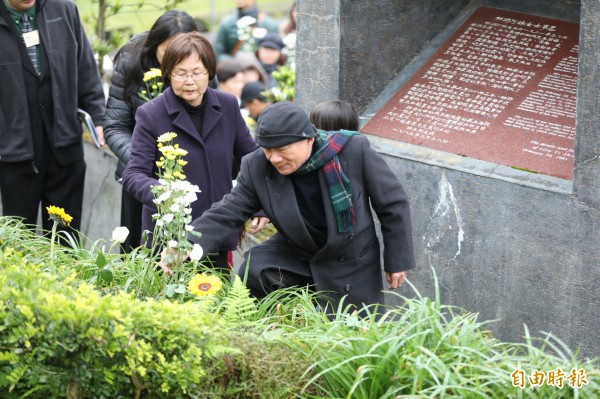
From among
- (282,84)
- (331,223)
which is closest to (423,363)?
(331,223)

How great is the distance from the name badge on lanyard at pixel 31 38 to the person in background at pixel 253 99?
227 cm

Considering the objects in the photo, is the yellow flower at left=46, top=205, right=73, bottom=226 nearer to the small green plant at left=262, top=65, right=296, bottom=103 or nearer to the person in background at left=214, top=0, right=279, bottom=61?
the small green plant at left=262, top=65, right=296, bottom=103

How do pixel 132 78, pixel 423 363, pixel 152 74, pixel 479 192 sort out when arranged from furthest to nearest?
pixel 132 78 < pixel 479 192 < pixel 152 74 < pixel 423 363

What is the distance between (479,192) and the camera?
605 centimetres

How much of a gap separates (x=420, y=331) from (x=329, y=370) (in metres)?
0.37

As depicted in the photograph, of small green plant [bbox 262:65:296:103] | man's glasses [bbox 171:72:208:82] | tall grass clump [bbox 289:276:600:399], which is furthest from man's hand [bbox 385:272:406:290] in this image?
small green plant [bbox 262:65:296:103]

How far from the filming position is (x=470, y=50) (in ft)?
22.6

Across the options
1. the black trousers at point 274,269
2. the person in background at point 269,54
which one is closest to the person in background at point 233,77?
the person in background at point 269,54

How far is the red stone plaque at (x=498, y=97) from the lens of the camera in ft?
20.2

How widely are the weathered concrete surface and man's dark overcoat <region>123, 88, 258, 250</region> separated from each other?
43.3 inches

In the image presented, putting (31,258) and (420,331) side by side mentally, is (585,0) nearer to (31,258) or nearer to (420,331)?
(420,331)

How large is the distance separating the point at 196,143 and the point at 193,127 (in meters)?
0.08

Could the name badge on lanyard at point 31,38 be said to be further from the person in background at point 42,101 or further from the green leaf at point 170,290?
the green leaf at point 170,290

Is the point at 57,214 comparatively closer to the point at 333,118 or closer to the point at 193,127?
the point at 193,127
